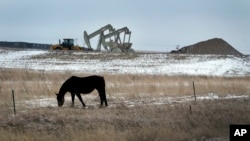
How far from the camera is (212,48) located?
75.2m

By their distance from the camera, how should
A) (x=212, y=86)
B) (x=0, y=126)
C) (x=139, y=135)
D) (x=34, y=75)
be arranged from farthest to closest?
(x=34, y=75) → (x=212, y=86) → (x=0, y=126) → (x=139, y=135)

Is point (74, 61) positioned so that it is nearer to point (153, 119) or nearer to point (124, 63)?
point (124, 63)

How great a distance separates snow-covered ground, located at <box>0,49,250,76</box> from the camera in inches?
1766

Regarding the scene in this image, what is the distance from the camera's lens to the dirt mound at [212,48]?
7388 centimetres

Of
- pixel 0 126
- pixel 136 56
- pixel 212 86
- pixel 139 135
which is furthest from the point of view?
pixel 136 56

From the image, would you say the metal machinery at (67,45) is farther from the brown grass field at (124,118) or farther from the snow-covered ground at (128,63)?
the brown grass field at (124,118)

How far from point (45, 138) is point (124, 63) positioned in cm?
3857

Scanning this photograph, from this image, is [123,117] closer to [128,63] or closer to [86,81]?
[86,81]

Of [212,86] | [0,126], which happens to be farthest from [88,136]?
[212,86]

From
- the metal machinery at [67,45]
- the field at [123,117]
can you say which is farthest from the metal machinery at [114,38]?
the field at [123,117]

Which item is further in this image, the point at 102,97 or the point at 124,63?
the point at 124,63

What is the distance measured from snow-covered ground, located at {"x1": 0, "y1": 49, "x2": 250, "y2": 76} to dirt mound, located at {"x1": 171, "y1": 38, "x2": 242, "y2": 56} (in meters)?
17.2

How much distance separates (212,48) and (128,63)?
28110 millimetres

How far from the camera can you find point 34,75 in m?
33.2
